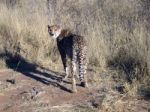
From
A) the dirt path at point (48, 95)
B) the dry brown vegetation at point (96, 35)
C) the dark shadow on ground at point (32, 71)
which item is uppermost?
the dry brown vegetation at point (96, 35)

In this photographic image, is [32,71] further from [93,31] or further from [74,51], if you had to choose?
[93,31]

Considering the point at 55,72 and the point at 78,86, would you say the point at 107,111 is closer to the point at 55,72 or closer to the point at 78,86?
the point at 78,86

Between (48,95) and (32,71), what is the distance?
1601 mm

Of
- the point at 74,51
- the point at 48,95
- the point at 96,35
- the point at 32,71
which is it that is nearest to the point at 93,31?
the point at 96,35

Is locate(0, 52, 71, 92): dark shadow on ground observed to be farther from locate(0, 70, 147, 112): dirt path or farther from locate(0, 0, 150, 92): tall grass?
locate(0, 0, 150, 92): tall grass

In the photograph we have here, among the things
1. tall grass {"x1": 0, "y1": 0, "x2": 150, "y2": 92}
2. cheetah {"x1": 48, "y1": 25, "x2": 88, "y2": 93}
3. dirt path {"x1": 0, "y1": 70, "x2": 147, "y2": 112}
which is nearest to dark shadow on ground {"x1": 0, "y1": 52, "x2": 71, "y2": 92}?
dirt path {"x1": 0, "y1": 70, "x2": 147, "y2": 112}

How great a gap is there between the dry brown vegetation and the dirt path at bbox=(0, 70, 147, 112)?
14.9 inches

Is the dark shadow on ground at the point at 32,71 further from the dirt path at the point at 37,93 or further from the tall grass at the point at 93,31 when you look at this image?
the tall grass at the point at 93,31

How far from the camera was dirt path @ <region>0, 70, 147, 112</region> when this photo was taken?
6.16 m

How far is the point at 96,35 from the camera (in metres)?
9.27

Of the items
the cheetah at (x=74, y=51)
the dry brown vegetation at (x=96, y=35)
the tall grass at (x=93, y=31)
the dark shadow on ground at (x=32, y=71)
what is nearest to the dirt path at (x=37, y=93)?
the dark shadow on ground at (x=32, y=71)

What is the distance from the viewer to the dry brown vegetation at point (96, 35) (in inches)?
298

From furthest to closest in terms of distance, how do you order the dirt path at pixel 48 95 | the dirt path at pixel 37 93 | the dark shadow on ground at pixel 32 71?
the dark shadow on ground at pixel 32 71
the dirt path at pixel 37 93
the dirt path at pixel 48 95

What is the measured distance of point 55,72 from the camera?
316 inches
